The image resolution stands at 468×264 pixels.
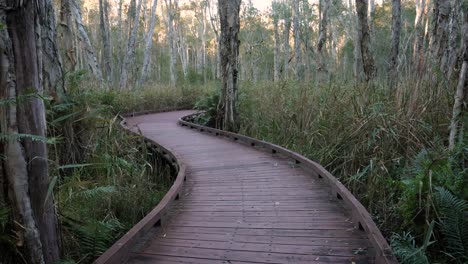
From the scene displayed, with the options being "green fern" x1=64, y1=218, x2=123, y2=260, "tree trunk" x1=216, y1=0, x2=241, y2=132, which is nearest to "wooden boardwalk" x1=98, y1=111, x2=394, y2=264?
"green fern" x1=64, y1=218, x2=123, y2=260

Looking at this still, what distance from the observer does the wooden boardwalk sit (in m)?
2.61

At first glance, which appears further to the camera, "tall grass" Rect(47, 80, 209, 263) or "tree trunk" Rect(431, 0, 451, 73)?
"tree trunk" Rect(431, 0, 451, 73)

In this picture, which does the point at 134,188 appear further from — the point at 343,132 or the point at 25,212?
the point at 343,132

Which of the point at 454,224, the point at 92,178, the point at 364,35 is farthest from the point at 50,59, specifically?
the point at 364,35

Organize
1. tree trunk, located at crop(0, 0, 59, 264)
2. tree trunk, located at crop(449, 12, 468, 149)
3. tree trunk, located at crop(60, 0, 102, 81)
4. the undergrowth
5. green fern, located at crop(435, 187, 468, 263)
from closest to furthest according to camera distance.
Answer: tree trunk, located at crop(0, 0, 59, 264) < green fern, located at crop(435, 187, 468, 263) < the undergrowth < tree trunk, located at crop(449, 12, 468, 149) < tree trunk, located at crop(60, 0, 102, 81)

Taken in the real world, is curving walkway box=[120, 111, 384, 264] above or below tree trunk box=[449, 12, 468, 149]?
below

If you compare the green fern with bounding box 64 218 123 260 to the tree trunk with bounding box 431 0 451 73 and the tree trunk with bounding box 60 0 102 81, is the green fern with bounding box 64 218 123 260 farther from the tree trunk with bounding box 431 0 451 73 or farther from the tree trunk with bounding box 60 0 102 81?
the tree trunk with bounding box 431 0 451 73

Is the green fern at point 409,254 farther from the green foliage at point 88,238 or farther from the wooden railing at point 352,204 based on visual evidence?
the green foliage at point 88,238

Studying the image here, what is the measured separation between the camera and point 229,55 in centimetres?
828

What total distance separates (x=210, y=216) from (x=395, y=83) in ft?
11.6

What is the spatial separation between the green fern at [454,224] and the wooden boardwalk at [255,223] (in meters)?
0.56

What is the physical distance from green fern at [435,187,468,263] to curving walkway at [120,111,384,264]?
0.56 m

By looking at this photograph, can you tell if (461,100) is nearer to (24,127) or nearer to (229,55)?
(24,127)

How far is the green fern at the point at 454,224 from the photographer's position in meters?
2.54
